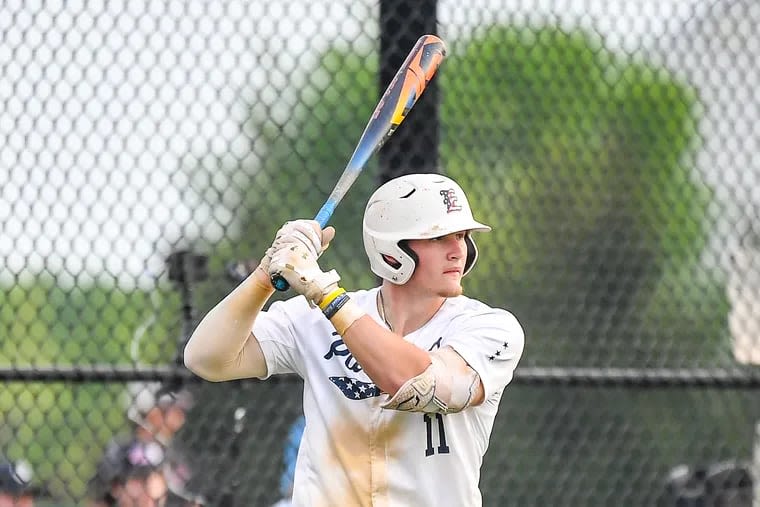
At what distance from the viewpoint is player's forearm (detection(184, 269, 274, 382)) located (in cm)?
264

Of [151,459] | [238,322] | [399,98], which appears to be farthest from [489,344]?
[151,459]

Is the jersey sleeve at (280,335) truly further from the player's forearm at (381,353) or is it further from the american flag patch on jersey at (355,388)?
the player's forearm at (381,353)

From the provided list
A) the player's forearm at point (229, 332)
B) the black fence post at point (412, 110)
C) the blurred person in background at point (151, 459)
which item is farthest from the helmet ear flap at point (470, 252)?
the blurred person in background at point (151, 459)

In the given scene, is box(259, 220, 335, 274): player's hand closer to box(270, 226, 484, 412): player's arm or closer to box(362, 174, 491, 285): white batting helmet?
box(270, 226, 484, 412): player's arm

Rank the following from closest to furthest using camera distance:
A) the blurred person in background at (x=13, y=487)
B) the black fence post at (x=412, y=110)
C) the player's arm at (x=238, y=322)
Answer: the player's arm at (x=238, y=322) → the black fence post at (x=412, y=110) → the blurred person in background at (x=13, y=487)

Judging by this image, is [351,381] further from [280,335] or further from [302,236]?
[302,236]

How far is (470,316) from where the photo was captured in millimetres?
2684

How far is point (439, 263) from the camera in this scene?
271 cm

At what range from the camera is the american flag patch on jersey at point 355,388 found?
268 cm

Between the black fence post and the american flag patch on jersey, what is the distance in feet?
4.24

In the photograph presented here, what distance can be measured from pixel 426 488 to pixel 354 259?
242cm

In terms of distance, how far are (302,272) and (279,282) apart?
0.07 metres

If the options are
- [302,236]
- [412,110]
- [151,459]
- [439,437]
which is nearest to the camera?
[302,236]

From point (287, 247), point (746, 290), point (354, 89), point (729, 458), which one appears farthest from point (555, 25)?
point (287, 247)
